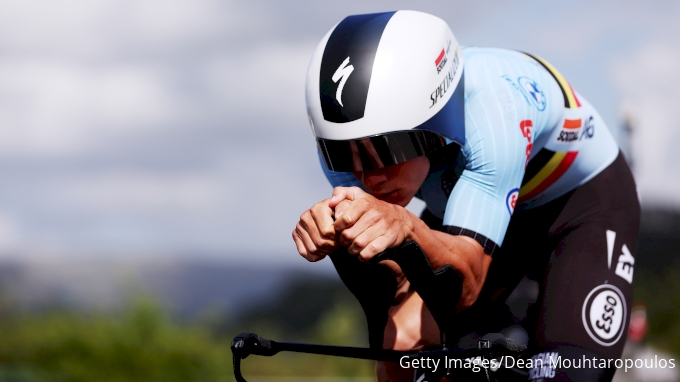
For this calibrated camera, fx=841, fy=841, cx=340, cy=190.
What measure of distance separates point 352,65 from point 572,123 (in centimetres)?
145

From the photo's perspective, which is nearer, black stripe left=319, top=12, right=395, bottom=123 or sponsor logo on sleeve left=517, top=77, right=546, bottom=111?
black stripe left=319, top=12, right=395, bottom=123

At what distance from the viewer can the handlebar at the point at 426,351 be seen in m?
2.97

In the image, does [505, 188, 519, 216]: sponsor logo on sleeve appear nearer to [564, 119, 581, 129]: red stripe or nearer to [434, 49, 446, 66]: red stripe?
[434, 49, 446, 66]: red stripe

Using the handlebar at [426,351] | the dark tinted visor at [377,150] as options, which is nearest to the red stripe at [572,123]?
the dark tinted visor at [377,150]

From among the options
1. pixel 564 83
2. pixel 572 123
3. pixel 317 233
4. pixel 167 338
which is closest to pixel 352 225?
pixel 317 233

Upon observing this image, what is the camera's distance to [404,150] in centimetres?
329

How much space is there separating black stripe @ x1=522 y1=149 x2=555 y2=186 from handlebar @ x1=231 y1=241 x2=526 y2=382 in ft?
3.61

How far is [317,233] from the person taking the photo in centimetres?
269

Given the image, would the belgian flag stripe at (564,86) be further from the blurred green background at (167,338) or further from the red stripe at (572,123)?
the blurred green background at (167,338)

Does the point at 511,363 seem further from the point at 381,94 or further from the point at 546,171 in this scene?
the point at 546,171

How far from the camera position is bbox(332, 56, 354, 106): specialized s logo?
3234 mm

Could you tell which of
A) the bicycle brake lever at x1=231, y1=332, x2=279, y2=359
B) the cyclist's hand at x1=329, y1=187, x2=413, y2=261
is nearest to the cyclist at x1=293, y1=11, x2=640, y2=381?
the cyclist's hand at x1=329, y1=187, x2=413, y2=261

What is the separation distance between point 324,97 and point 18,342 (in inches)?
1101

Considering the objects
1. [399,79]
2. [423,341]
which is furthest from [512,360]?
[399,79]
